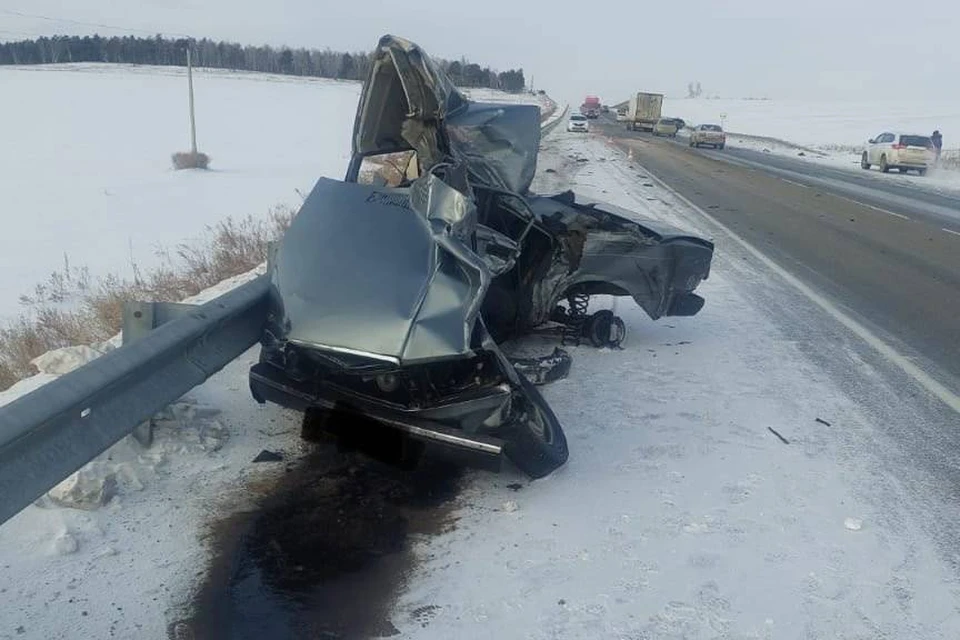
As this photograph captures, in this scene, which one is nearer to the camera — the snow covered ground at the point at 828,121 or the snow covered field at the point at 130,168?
the snow covered field at the point at 130,168

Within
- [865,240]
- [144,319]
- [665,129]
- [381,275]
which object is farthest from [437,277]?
[665,129]

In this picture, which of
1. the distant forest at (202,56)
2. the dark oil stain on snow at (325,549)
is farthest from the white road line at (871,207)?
the distant forest at (202,56)

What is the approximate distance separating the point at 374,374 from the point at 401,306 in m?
0.36

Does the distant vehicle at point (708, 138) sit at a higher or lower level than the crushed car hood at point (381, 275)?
lower

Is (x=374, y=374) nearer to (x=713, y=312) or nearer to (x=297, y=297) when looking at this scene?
(x=297, y=297)

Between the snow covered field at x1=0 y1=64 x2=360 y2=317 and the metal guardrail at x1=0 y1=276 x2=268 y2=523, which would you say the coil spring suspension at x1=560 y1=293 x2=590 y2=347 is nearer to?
the metal guardrail at x1=0 y1=276 x2=268 y2=523

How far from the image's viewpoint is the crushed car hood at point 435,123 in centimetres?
551

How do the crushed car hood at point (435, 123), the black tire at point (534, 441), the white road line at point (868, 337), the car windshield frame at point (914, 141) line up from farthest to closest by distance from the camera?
the car windshield frame at point (914, 141)
the white road line at point (868, 337)
the crushed car hood at point (435, 123)
the black tire at point (534, 441)

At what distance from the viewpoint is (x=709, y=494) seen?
14.6 ft

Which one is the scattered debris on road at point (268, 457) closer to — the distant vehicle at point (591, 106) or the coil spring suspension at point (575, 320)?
the coil spring suspension at point (575, 320)

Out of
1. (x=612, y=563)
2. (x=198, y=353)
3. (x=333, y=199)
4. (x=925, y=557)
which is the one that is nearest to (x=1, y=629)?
(x=198, y=353)

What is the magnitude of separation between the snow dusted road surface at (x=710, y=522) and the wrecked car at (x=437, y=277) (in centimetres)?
44

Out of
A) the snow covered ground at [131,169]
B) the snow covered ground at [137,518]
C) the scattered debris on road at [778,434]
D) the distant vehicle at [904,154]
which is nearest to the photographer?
the snow covered ground at [137,518]

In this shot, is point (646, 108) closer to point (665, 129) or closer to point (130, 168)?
point (665, 129)
